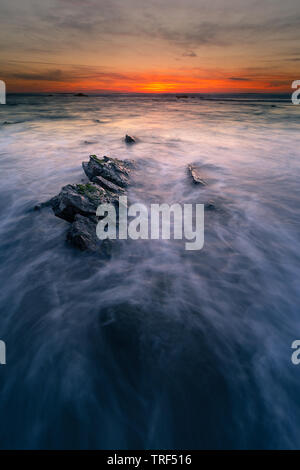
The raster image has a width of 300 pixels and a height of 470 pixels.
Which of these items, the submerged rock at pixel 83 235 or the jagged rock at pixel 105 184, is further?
the jagged rock at pixel 105 184

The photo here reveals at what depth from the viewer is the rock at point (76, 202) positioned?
5.75 meters

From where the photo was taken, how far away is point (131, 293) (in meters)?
4.34

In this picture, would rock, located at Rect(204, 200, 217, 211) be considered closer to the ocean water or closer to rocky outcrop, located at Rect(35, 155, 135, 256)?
the ocean water

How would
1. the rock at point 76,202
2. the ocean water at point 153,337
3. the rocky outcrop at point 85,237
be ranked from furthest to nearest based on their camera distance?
the rock at point 76,202, the rocky outcrop at point 85,237, the ocean water at point 153,337

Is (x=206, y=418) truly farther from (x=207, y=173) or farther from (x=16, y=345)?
(x=207, y=173)

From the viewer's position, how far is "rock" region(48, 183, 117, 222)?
5.75 metres

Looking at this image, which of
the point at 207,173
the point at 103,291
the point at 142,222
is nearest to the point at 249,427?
the point at 103,291

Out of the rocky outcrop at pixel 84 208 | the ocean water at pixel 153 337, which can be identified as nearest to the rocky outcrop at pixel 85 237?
the rocky outcrop at pixel 84 208

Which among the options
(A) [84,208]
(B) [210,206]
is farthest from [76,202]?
(B) [210,206]

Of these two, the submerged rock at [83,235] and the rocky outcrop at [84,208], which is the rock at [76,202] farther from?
the submerged rock at [83,235]

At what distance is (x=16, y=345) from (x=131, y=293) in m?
2.09

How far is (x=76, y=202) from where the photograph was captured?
5.77 meters

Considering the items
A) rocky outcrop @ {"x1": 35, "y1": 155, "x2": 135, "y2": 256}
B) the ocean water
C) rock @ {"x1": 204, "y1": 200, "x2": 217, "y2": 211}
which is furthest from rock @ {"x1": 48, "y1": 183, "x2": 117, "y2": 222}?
rock @ {"x1": 204, "y1": 200, "x2": 217, "y2": 211}

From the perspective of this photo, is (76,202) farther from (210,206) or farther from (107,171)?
(210,206)
